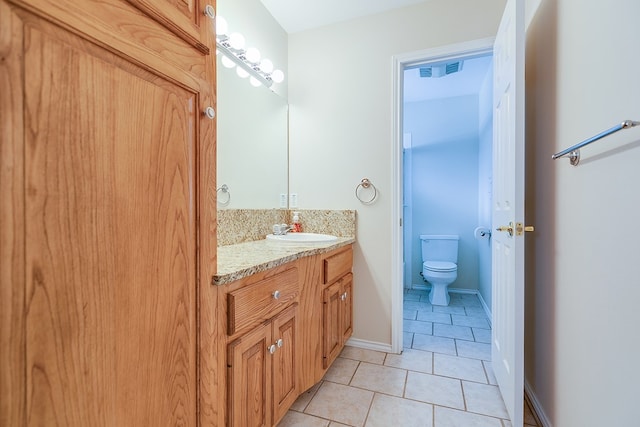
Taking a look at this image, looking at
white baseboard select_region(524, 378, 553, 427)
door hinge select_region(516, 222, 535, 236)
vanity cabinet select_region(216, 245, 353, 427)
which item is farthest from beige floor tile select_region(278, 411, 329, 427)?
door hinge select_region(516, 222, 535, 236)

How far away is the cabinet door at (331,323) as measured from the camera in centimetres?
165

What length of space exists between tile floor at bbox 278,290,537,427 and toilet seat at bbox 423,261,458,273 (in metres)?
0.71

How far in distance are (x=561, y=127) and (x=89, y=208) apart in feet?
5.27

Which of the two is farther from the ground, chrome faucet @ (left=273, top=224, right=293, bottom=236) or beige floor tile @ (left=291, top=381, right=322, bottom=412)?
chrome faucet @ (left=273, top=224, right=293, bottom=236)

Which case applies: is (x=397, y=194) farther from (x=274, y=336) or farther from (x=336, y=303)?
(x=274, y=336)

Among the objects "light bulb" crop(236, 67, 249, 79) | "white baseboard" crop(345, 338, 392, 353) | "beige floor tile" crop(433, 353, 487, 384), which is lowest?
"beige floor tile" crop(433, 353, 487, 384)

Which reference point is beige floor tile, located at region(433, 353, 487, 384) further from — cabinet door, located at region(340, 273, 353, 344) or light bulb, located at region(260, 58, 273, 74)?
light bulb, located at region(260, 58, 273, 74)

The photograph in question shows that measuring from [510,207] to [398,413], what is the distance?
3.73 ft

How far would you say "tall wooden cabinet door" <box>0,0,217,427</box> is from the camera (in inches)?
19.2

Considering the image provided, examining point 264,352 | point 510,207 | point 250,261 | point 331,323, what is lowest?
point 331,323

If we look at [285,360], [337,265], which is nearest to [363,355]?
[337,265]

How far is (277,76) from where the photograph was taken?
2127 millimetres

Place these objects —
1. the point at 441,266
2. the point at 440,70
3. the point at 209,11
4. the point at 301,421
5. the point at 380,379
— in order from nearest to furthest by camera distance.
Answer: the point at 209,11 → the point at 301,421 → the point at 380,379 → the point at 440,70 → the point at 441,266

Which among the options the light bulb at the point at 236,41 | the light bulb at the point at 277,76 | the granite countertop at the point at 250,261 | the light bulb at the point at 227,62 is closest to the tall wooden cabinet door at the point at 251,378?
the granite countertop at the point at 250,261
